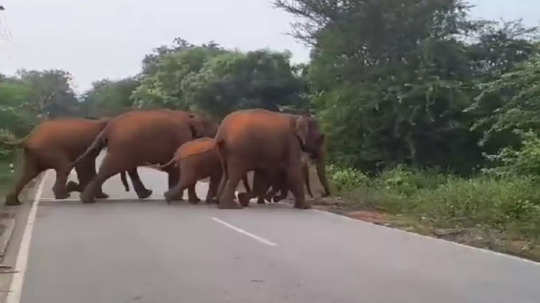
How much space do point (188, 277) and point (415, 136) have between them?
19.0 meters

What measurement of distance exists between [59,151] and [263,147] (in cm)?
553

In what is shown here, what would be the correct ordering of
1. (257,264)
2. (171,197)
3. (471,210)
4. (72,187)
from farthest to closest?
(72,187) < (171,197) < (471,210) < (257,264)

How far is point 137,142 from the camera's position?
22016 mm

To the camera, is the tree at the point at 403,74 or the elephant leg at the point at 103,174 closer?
the elephant leg at the point at 103,174

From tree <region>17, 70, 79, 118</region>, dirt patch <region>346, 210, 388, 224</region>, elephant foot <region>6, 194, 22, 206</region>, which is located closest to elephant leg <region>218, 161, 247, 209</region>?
dirt patch <region>346, 210, 388, 224</region>

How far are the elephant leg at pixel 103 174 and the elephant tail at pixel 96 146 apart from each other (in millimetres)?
519

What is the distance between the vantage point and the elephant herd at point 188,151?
66.2 ft

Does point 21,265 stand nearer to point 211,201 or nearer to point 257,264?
point 257,264

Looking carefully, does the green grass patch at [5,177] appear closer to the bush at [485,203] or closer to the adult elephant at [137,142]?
the adult elephant at [137,142]

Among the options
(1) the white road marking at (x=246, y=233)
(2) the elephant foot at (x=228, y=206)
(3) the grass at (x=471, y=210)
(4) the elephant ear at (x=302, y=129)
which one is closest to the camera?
(1) the white road marking at (x=246, y=233)

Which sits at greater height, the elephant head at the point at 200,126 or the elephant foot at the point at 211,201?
the elephant head at the point at 200,126

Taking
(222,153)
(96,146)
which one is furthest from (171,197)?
(96,146)

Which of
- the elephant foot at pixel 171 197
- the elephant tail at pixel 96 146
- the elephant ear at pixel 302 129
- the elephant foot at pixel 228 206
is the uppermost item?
the elephant ear at pixel 302 129

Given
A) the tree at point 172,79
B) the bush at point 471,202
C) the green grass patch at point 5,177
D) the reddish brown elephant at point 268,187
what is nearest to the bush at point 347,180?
the bush at point 471,202
